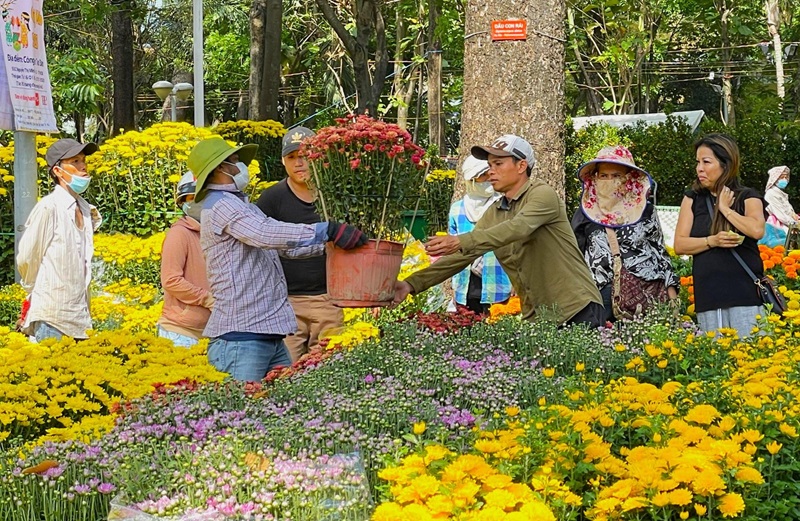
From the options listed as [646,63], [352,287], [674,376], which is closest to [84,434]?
[352,287]

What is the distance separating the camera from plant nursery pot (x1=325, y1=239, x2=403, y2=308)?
16.3 feet

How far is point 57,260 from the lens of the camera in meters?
7.18

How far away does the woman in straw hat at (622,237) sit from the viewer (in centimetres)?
655

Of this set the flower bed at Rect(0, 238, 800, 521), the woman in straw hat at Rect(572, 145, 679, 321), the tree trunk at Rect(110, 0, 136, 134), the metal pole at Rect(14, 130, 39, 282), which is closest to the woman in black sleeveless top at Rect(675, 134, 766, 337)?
the woman in straw hat at Rect(572, 145, 679, 321)

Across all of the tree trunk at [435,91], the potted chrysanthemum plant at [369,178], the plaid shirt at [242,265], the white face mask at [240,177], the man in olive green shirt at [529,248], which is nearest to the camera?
the potted chrysanthemum plant at [369,178]

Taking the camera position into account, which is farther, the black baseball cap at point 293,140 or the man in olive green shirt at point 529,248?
the black baseball cap at point 293,140

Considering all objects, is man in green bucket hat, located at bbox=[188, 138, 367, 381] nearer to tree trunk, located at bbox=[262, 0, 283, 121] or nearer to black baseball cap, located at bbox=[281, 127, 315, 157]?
black baseball cap, located at bbox=[281, 127, 315, 157]

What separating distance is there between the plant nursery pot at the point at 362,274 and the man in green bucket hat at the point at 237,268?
0.25 meters

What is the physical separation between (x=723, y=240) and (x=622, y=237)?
21.7 inches

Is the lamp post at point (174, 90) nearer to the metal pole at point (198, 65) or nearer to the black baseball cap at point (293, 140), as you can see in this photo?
the metal pole at point (198, 65)

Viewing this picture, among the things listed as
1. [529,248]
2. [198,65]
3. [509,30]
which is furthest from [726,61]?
[529,248]

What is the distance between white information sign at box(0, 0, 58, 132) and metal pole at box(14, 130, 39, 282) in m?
0.29

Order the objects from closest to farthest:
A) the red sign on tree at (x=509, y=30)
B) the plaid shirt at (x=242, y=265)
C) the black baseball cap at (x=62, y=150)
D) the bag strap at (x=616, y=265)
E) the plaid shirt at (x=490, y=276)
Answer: the plaid shirt at (x=242, y=265)
the bag strap at (x=616, y=265)
the black baseball cap at (x=62, y=150)
the plaid shirt at (x=490, y=276)
the red sign on tree at (x=509, y=30)

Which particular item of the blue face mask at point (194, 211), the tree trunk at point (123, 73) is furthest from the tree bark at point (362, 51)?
the blue face mask at point (194, 211)
